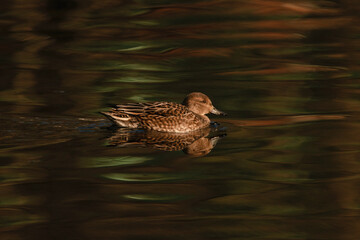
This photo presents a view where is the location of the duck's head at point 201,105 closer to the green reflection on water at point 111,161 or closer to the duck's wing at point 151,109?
the duck's wing at point 151,109

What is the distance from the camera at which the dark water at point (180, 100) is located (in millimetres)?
6523

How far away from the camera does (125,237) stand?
19.9 ft

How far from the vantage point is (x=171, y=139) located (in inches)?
374

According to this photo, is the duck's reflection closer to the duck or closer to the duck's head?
the duck

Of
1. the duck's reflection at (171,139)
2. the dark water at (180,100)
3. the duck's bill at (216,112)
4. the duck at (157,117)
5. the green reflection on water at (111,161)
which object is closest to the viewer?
the dark water at (180,100)

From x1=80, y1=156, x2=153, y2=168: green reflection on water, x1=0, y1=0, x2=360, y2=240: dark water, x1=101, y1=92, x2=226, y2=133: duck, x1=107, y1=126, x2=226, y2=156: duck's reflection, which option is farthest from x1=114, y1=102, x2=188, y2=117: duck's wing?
x1=80, y1=156, x2=153, y2=168: green reflection on water

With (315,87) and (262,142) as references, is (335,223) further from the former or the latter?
(315,87)

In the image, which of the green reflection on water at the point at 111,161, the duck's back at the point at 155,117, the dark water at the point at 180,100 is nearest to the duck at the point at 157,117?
the duck's back at the point at 155,117

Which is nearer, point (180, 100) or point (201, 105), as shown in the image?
point (201, 105)

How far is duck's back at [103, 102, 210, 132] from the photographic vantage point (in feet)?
31.9

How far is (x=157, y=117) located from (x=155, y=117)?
3cm

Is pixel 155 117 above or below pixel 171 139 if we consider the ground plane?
above

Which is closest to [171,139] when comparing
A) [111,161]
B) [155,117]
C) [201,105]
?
[155,117]

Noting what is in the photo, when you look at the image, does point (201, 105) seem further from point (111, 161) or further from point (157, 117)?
point (111, 161)
